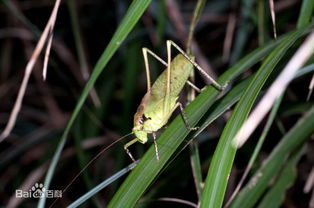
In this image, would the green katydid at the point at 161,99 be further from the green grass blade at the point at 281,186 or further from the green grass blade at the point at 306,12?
the green grass blade at the point at 281,186

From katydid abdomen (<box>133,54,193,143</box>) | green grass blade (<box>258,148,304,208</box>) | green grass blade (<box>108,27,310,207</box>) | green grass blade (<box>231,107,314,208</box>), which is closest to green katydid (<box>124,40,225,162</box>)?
katydid abdomen (<box>133,54,193,143</box>)

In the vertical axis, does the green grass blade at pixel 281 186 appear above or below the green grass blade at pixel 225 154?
below

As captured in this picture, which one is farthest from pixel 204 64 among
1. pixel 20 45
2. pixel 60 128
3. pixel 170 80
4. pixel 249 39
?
pixel 20 45

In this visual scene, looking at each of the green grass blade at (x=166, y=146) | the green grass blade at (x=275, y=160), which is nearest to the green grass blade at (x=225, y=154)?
the green grass blade at (x=166, y=146)

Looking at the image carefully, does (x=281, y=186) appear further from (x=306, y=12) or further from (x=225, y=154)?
(x=225, y=154)

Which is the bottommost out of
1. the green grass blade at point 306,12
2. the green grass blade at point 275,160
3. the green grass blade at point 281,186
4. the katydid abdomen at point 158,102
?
the green grass blade at point 281,186

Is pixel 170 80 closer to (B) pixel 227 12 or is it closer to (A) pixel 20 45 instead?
(B) pixel 227 12

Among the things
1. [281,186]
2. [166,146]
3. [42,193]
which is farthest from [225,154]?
[281,186]
